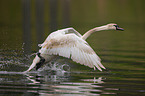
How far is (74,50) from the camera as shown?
10203mm

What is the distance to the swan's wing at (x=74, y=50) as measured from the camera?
32.5ft

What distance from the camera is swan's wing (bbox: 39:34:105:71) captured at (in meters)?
9.91

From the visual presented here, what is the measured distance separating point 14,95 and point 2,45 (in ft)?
25.6

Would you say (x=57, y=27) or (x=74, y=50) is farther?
(x=57, y=27)

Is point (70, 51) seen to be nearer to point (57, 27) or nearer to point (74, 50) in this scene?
point (74, 50)

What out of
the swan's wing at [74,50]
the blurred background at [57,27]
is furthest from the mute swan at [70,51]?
the blurred background at [57,27]

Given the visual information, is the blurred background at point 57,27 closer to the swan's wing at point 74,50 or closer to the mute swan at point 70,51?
the mute swan at point 70,51

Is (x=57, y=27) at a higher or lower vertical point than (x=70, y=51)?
higher

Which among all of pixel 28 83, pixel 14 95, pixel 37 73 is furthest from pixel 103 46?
pixel 14 95

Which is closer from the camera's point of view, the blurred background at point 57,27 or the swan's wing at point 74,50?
the swan's wing at point 74,50

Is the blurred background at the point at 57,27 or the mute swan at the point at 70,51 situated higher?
the blurred background at the point at 57,27

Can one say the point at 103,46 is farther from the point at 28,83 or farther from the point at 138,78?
the point at 28,83

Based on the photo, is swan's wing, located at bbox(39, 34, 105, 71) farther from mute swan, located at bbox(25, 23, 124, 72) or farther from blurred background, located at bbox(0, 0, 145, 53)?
blurred background, located at bbox(0, 0, 145, 53)

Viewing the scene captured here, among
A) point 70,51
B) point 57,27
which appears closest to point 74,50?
point 70,51
